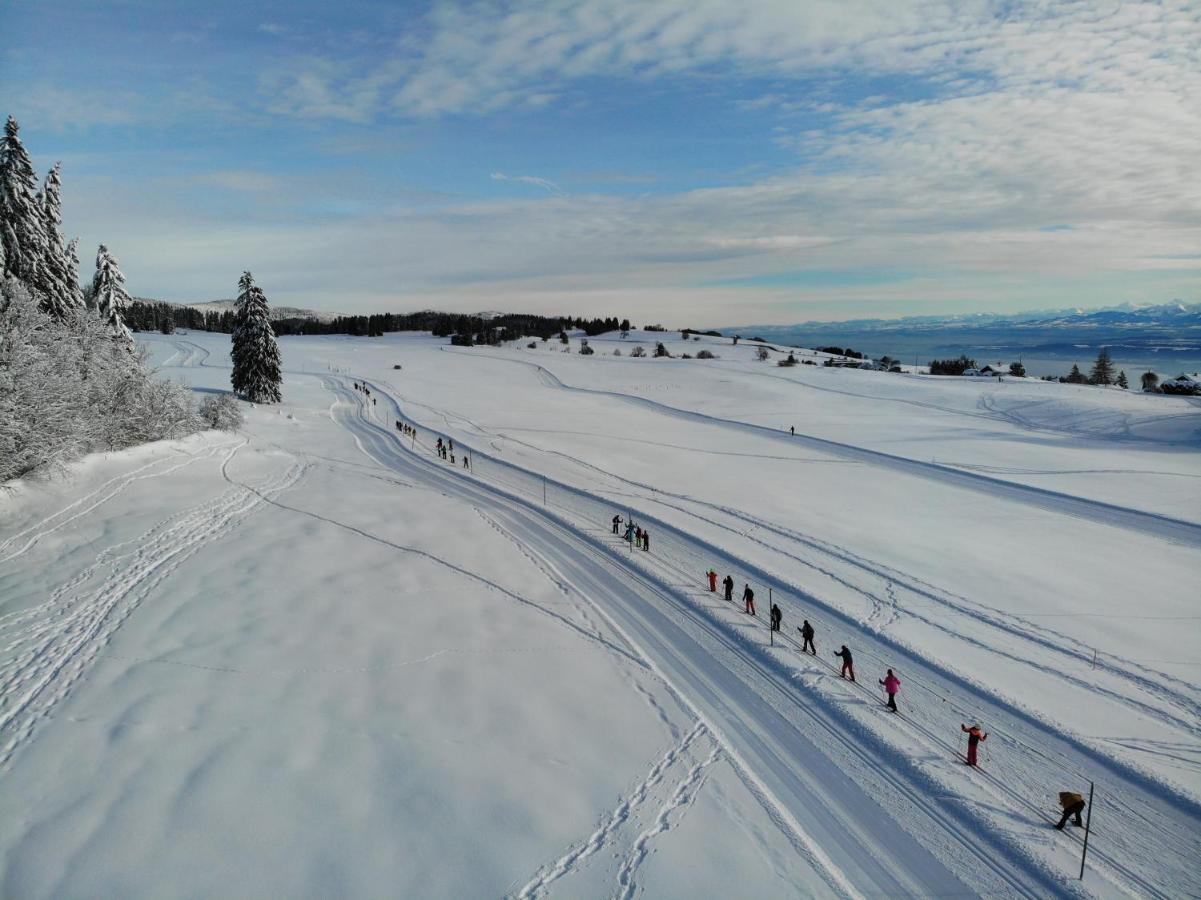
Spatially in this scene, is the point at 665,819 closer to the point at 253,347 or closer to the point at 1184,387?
the point at 253,347

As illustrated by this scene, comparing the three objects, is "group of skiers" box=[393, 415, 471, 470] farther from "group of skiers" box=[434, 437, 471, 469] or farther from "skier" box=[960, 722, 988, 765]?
"skier" box=[960, 722, 988, 765]

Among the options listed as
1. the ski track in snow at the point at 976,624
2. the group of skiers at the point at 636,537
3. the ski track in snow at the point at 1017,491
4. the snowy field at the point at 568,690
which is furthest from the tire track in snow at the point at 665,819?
the ski track in snow at the point at 1017,491

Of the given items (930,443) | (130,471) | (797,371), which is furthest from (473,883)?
(797,371)

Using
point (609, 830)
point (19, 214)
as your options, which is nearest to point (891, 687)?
point (609, 830)

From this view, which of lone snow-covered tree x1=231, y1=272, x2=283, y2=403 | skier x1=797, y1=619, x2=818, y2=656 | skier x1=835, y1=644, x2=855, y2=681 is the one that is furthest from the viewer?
lone snow-covered tree x1=231, y1=272, x2=283, y2=403

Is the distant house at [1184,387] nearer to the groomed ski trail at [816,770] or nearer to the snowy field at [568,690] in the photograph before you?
the snowy field at [568,690]

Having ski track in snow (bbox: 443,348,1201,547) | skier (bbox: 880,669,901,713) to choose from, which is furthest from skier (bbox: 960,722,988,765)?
ski track in snow (bbox: 443,348,1201,547)

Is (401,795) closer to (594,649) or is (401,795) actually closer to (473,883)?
(473,883)
